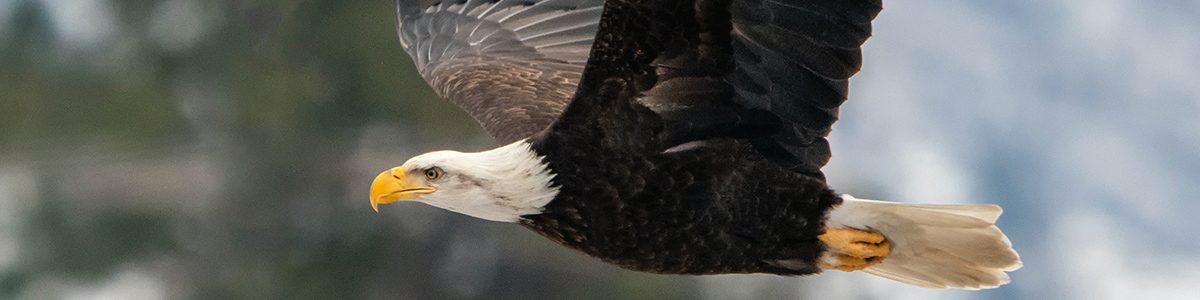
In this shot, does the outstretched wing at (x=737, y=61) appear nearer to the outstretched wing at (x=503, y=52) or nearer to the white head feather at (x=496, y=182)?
the white head feather at (x=496, y=182)

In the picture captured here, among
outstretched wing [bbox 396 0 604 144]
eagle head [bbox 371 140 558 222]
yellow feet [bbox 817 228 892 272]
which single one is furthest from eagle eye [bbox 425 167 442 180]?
yellow feet [bbox 817 228 892 272]

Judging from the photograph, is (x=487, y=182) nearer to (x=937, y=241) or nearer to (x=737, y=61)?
(x=737, y=61)

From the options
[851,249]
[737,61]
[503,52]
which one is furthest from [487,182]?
Answer: [503,52]

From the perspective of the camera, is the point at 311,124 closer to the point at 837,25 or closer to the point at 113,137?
the point at 113,137

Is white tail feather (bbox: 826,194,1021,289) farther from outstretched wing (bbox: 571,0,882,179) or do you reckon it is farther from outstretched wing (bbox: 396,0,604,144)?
outstretched wing (bbox: 396,0,604,144)

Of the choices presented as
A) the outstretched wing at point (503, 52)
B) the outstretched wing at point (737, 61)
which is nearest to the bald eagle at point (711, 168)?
the outstretched wing at point (737, 61)
